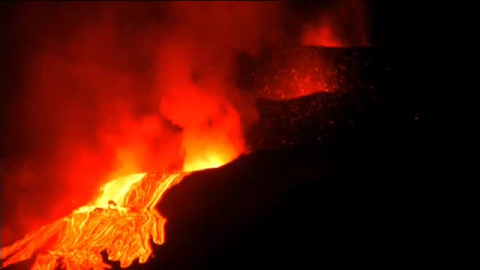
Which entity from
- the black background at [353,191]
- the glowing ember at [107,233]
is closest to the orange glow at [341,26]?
the black background at [353,191]

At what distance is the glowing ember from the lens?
809 cm

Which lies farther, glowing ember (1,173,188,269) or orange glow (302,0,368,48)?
orange glow (302,0,368,48)

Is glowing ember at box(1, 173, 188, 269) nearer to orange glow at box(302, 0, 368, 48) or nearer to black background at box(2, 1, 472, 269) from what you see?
black background at box(2, 1, 472, 269)

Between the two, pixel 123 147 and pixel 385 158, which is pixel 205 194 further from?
pixel 123 147

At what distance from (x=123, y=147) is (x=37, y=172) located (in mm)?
2719

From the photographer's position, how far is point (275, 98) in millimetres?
12773

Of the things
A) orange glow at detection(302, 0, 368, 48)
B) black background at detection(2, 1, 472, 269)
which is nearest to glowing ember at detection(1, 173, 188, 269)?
black background at detection(2, 1, 472, 269)

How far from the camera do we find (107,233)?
8.55 metres

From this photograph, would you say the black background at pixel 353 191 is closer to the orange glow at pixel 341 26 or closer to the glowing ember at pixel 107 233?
the glowing ember at pixel 107 233

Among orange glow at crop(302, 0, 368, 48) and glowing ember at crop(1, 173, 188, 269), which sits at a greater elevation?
orange glow at crop(302, 0, 368, 48)

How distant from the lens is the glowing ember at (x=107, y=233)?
319 inches

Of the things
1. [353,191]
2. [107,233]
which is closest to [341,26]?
[353,191]

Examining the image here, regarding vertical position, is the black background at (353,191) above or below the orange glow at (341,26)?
below

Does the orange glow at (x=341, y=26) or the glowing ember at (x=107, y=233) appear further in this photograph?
the orange glow at (x=341, y=26)
